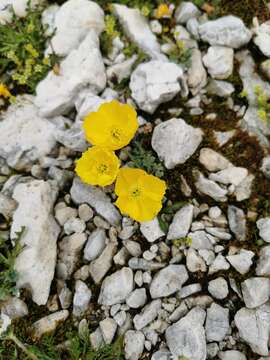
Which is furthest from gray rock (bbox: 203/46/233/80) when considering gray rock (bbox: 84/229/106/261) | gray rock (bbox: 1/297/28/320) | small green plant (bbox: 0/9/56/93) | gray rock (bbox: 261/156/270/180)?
gray rock (bbox: 1/297/28/320)

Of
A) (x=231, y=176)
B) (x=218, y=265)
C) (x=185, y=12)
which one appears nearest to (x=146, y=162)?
(x=231, y=176)

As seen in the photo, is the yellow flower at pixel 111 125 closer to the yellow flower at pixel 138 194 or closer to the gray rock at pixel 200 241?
the yellow flower at pixel 138 194

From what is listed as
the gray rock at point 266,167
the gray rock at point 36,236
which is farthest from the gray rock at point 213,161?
the gray rock at point 36,236

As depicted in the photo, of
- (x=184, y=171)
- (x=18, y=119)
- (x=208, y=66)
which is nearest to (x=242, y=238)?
(x=184, y=171)

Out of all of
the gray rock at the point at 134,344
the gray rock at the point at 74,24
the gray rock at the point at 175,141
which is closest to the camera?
the gray rock at the point at 134,344

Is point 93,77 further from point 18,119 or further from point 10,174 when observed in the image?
point 10,174

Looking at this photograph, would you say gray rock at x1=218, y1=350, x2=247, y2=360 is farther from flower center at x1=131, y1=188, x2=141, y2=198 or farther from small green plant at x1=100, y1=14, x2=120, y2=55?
small green plant at x1=100, y1=14, x2=120, y2=55
